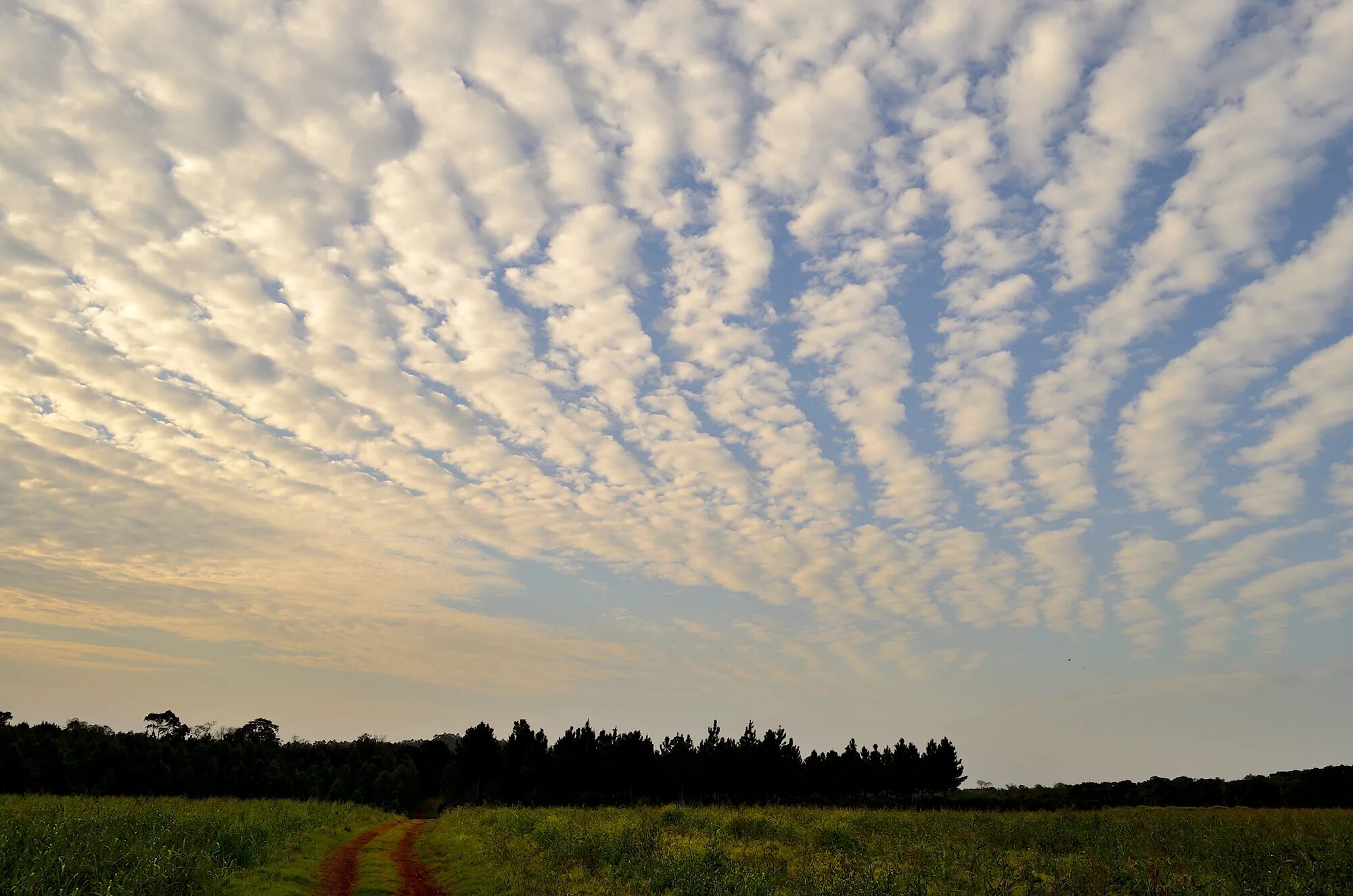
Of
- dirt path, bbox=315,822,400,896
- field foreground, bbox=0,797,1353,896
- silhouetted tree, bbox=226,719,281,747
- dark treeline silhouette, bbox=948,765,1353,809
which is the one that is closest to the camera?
field foreground, bbox=0,797,1353,896

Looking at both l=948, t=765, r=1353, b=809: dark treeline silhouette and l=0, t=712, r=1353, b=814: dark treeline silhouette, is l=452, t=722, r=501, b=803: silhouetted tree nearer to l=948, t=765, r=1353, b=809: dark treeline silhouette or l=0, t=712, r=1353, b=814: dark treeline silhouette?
l=0, t=712, r=1353, b=814: dark treeline silhouette

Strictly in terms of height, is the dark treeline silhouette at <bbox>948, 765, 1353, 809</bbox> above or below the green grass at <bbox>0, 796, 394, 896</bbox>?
above

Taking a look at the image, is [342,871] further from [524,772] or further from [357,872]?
[524,772]

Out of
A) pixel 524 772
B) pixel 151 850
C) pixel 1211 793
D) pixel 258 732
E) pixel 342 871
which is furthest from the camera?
pixel 258 732

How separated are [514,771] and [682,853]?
6865 centimetres

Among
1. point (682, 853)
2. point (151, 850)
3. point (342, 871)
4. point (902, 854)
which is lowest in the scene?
point (342, 871)

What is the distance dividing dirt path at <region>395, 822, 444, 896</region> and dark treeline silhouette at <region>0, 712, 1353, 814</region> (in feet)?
138

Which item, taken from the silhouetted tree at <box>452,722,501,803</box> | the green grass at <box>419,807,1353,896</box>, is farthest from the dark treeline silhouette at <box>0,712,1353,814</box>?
the green grass at <box>419,807,1353,896</box>

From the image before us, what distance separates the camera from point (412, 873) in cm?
2369

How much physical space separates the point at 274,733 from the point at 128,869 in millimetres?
148956

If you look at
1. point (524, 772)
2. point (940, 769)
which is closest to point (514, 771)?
point (524, 772)

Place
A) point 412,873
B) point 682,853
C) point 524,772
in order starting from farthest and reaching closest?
point 524,772, point 412,873, point 682,853

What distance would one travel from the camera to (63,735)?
282ft

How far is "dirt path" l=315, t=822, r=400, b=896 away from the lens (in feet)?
65.9
